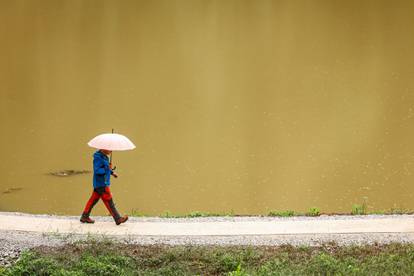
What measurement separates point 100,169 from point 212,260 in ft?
7.75

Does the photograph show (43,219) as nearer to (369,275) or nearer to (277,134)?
(369,275)

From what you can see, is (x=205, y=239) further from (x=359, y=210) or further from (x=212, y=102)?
(x=212, y=102)

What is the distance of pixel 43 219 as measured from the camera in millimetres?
11914

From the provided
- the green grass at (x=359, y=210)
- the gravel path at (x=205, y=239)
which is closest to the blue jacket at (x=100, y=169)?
the gravel path at (x=205, y=239)

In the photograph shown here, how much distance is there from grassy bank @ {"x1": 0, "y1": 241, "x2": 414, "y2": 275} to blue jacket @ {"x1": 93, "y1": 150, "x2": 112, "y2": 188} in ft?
3.55

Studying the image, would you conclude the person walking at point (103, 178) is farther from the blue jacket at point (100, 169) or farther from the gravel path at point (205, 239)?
the gravel path at point (205, 239)

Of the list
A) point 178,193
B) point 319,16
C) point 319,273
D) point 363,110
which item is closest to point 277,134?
point 363,110

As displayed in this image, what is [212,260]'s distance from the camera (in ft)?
32.9

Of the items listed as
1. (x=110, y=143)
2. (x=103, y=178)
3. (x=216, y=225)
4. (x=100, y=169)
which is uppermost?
(x=110, y=143)

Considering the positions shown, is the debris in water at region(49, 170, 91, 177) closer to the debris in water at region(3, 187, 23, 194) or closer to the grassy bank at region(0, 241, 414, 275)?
the debris in water at region(3, 187, 23, 194)

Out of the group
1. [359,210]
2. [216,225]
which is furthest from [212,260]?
[359,210]

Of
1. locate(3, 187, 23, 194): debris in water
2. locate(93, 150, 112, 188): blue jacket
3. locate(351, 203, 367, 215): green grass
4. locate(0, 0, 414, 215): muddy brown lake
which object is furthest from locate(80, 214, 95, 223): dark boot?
locate(351, 203, 367, 215): green grass

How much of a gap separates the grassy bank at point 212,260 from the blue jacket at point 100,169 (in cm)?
108

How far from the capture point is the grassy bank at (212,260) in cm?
959
